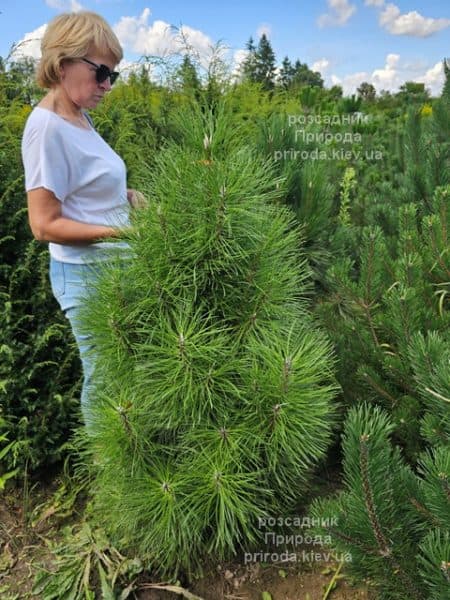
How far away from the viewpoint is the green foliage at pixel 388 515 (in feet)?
4.04

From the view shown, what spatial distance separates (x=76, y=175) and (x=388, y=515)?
1426mm

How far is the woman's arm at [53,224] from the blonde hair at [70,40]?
1.43 ft

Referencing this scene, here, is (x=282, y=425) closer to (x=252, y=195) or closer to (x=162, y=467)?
(x=162, y=467)

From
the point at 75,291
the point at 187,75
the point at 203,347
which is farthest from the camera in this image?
the point at 187,75

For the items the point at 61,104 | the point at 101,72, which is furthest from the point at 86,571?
the point at 101,72

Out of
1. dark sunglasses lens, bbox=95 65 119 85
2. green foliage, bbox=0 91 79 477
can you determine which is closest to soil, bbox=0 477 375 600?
green foliage, bbox=0 91 79 477

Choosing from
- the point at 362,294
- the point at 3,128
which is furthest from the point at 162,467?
the point at 3,128

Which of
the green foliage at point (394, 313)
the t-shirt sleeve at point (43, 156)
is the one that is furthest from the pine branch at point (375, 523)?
the t-shirt sleeve at point (43, 156)

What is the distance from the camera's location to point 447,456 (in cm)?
120

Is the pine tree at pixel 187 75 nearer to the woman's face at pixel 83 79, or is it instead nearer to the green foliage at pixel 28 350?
the green foliage at pixel 28 350

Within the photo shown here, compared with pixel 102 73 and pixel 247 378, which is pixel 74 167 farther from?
pixel 247 378

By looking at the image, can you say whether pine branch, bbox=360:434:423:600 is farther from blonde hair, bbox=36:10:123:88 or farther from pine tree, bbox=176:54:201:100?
pine tree, bbox=176:54:201:100

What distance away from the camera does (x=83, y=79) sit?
1.88 metres

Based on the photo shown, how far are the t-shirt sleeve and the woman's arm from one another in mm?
28
